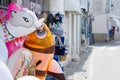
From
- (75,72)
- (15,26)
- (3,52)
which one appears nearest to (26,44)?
(15,26)

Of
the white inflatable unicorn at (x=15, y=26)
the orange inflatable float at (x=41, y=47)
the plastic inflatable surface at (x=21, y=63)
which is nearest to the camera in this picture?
the white inflatable unicorn at (x=15, y=26)

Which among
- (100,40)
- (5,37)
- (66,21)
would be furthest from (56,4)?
(100,40)

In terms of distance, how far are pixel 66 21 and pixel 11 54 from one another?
8.64 metres

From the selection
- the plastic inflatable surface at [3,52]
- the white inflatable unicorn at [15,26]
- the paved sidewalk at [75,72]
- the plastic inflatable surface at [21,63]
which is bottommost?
the paved sidewalk at [75,72]

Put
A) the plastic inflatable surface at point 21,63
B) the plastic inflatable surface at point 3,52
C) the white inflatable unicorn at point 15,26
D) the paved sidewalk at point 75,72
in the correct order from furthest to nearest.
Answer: the paved sidewalk at point 75,72
the plastic inflatable surface at point 21,63
the white inflatable unicorn at point 15,26
the plastic inflatable surface at point 3,52

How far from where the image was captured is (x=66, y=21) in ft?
41.6

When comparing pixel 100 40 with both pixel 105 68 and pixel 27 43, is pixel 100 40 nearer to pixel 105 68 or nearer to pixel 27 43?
pixel 105 68

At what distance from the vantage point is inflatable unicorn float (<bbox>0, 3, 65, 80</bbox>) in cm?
403

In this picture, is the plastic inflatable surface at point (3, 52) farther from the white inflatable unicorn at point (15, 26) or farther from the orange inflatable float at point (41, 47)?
the orange inflatable float at point (41, 47)

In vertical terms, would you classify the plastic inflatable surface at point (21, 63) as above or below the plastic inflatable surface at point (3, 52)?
below

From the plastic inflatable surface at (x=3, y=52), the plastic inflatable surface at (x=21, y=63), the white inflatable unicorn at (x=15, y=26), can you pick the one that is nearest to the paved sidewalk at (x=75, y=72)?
the plastic inflatable surface at (x=21, y=63)

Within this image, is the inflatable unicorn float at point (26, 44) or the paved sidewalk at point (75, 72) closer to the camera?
the inflatable unicorn float at point (26, 44)

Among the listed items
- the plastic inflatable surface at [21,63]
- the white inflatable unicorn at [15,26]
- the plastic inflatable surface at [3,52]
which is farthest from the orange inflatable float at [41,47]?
the plastic inflatable surface at [3,52]

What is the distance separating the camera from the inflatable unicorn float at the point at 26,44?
4.03 metres
